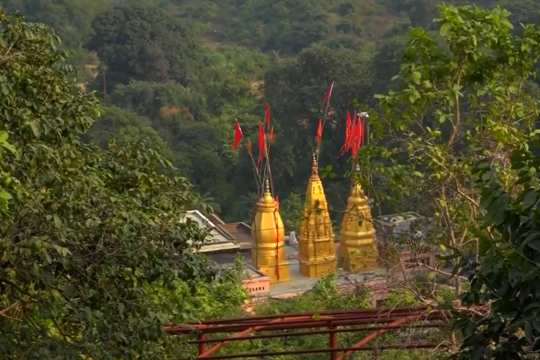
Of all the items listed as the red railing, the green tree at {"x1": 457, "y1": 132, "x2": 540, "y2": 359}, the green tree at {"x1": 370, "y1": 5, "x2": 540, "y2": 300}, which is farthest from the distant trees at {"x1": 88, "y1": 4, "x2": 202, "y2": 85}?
the green tree at {"x1": 457, "y1": 132, "x2": 540, "y2": 359}

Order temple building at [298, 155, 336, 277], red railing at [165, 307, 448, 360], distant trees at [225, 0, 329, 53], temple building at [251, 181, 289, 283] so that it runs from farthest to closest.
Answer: distant trees at [225, 0, 329, 53] → temple building at [298, 155, 336, 277] → temple building at [251, 181, 289, 283] → red railing at [165, 307, 448, 360]

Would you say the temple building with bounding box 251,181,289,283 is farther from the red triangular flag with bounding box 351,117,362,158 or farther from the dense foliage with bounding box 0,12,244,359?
the dense foliage with bounding box 0,12,244,359

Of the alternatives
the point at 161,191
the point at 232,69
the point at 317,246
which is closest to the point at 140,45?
the point at 232,69

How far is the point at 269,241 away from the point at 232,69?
24564 mm

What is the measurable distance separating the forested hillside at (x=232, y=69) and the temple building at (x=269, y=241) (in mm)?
1752

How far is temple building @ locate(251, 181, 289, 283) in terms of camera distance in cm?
2147

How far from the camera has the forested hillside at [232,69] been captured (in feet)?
110

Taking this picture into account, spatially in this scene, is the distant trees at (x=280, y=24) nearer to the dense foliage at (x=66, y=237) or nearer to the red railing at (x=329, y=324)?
the red railing at (x=329, y=324)

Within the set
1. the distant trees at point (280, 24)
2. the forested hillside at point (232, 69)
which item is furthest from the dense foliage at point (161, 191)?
the distant trees at point (280, 24)

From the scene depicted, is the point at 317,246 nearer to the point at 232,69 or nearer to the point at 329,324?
the point at 329,324

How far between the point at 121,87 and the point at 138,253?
34.6 metres

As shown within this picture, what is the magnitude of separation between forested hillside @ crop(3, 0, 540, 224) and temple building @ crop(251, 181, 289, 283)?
5.75 feet

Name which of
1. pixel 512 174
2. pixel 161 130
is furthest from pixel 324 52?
pixel 512 174

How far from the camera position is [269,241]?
859 inches
